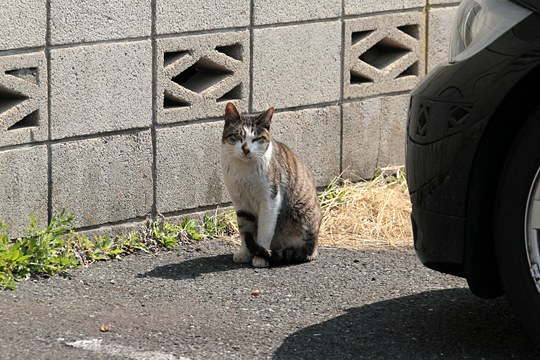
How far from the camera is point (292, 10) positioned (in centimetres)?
744

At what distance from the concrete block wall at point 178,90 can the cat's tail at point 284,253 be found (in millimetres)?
643

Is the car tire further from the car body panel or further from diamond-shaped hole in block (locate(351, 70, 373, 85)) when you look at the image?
diamond-shaped hole in block (locate(351, 70, 373, 85))

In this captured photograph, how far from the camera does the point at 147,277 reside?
6375 mm

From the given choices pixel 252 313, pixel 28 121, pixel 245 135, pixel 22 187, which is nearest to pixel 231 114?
pixel 245 135

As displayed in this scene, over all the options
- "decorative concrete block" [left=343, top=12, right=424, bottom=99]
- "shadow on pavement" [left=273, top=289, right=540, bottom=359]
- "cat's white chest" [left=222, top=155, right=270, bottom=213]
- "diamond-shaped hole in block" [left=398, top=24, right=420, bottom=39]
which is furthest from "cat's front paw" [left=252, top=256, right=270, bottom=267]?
"diamond-shaped hole in block" [left=398, top=24, right=420, bottom=39]

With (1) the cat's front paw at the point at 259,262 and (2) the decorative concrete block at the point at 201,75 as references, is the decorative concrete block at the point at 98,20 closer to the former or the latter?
(2) the decorative concrete block at the point at 201,75

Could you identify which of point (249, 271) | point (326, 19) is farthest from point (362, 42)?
point (249, 271)

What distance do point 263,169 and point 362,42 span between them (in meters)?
1.60

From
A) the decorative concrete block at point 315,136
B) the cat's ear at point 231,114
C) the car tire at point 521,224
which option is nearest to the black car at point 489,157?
the car tire at point 521,224

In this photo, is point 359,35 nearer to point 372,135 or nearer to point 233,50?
point 372,135

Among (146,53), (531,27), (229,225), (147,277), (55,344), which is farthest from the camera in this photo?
(229,225)

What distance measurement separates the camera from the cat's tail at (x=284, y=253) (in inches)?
262

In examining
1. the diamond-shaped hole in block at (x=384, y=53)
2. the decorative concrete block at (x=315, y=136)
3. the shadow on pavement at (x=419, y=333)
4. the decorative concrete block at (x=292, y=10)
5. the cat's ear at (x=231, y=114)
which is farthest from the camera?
the diamond-shaped hole in block at (x=384, y=53)

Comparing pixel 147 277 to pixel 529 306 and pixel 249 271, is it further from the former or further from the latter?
pixel 529 306
